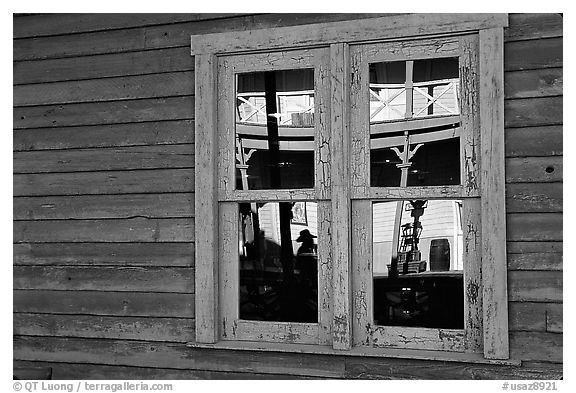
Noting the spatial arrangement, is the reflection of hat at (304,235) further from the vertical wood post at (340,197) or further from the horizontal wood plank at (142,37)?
the horizontal wood plank at (142,37)

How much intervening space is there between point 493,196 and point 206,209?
135 cm

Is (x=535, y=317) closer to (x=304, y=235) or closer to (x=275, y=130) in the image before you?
(x=304, y=235)

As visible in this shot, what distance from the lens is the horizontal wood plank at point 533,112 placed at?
2975 millimetres

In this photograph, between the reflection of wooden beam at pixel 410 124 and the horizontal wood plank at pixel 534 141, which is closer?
the horizontal wood plank at pixel 534 141

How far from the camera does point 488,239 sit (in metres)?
3.01

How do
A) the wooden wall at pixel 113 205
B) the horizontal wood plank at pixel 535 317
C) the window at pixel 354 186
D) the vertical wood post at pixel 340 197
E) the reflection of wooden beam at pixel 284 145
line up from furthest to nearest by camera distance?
the wooden wall at pixel 113 205, the reflection of wooden beam at pixel 284 145, the vertical wood post at pixel 340 197, the window at pixel 354 186, the horizontal wood plank at pixel 535 317

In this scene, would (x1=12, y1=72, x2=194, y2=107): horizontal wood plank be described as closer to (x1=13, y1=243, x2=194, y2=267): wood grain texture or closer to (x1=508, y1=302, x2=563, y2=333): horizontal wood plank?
(x1=13, y1=243, x2=194, y2=267): wood grain texture

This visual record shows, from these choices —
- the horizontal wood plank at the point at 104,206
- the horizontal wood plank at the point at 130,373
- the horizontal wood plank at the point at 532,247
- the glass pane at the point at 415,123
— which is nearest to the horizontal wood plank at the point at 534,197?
the horizontal wood plank at the point at 532,247

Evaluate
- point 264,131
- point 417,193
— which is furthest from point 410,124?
point 264,131

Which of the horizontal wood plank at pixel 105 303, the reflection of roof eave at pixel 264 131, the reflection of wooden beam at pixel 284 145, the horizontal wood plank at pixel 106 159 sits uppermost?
the reflection of roof eave at pixel 264 131

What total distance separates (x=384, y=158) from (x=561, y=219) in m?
0.82

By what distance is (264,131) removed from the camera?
11.1 ft

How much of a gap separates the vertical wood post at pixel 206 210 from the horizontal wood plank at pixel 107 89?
12 centimetres

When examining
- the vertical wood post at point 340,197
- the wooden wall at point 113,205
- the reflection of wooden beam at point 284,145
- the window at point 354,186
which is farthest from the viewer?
the wooden wall at point 113,205
